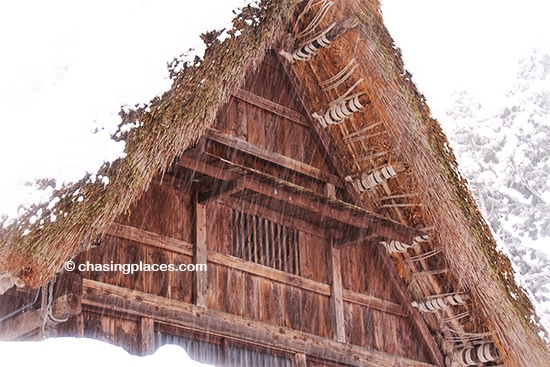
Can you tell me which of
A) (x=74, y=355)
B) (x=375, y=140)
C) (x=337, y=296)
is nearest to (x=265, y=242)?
(x=337, y=296)

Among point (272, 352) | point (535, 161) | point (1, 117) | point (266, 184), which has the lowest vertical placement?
point (272, 352)

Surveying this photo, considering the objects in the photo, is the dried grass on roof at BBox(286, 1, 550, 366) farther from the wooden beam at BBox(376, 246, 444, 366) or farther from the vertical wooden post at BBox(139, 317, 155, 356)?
the vertical wooden post at BBox(139, 317, 155, 356)

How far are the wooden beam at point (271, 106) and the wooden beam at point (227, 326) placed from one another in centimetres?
185

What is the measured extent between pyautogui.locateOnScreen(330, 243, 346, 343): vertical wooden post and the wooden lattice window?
339 millimetres

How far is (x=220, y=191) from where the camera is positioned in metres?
5.82

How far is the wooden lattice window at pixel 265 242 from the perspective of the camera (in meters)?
6.27

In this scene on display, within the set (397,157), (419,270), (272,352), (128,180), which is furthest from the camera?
(419,270)

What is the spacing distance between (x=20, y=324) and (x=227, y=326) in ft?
4.79

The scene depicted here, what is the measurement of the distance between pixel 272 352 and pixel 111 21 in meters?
2.83

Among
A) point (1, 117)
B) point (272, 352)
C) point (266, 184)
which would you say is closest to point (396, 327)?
point (272, 352)

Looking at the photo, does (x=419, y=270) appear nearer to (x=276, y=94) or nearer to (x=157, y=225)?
(x=276, y=94)

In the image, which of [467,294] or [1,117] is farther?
[467,294]

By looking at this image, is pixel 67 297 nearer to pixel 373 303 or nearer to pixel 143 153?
pixel 143 153

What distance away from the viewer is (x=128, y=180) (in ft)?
15.7
